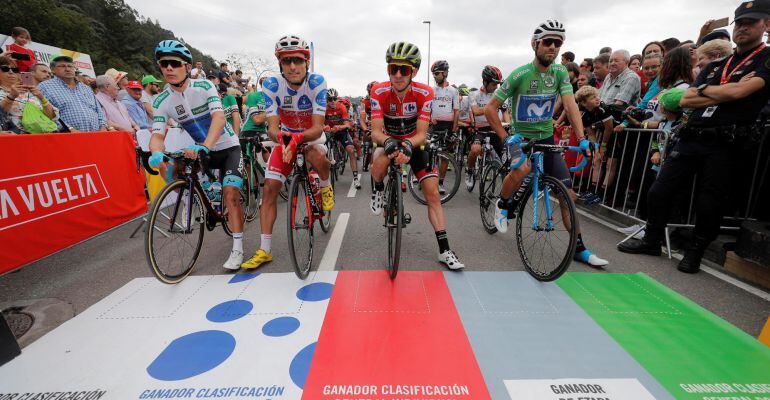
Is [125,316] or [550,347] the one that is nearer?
[550,347]

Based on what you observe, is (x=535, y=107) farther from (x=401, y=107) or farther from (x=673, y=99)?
(x=673, y=99)

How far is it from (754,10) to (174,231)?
5993 mm

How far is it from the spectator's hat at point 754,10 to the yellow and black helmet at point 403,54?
3.05 meters

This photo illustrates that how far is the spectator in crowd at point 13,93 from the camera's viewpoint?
4.62 meters

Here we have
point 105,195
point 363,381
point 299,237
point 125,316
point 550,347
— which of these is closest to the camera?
point 363,381

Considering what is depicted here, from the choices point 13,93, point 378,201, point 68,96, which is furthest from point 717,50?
point 68,96

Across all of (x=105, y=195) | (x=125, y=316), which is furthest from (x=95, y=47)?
(x=125, y=316)

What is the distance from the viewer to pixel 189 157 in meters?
3.34

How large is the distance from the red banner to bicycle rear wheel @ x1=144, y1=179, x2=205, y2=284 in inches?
55.8

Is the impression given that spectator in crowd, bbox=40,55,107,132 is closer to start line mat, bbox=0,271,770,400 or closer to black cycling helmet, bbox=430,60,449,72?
start line mat, bbox=0,271,770,400

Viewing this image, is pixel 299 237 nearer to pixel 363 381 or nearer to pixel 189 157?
pixel 189 157

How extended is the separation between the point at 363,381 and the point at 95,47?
68335 millimetres

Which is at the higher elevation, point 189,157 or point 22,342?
point 189,157

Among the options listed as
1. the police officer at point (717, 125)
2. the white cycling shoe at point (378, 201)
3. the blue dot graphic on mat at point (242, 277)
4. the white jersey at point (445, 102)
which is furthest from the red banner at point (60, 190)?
the police officer at point (717, 125)
